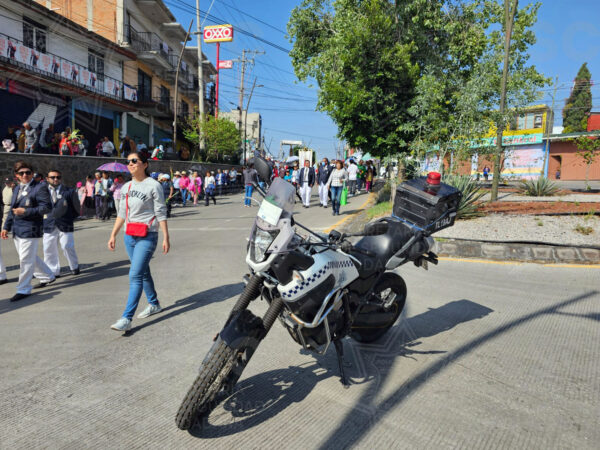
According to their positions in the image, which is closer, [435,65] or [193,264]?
[193,264]

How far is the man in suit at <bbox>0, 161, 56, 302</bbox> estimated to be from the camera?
19.3ft

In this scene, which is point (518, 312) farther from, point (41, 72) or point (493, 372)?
point (41, 72)

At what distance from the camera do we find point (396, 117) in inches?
632

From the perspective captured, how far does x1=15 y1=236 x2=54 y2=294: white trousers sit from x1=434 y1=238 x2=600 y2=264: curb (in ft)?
21.7

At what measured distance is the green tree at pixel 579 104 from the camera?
56438 millimetres

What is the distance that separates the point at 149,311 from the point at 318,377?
2.38 m

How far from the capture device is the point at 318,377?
3.46m

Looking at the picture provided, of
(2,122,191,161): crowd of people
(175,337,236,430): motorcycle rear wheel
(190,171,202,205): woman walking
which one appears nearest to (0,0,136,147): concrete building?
(2,122,191,161): crowd of people

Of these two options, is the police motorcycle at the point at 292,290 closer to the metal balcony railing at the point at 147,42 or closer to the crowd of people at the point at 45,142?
the crowd of people at the point at 45,142

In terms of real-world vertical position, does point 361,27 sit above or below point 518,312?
above

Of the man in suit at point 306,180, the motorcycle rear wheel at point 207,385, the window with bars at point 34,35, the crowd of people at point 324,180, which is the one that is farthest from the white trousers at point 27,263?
the window with bars at point 34,35

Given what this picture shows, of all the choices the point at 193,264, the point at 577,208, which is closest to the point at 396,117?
the point at 577,208

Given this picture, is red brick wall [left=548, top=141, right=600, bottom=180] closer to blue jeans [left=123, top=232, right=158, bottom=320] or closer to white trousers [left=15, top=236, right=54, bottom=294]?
blue jeans [left=123, top=232, right=158, bottom=320]

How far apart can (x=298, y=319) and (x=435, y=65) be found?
16317 millimetres
